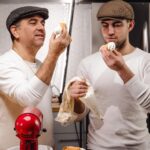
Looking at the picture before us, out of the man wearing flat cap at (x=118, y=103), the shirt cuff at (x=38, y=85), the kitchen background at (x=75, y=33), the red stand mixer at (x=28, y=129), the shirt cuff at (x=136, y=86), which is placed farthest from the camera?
the kitchen background at (x=75, y=33)

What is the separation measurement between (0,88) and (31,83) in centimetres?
21

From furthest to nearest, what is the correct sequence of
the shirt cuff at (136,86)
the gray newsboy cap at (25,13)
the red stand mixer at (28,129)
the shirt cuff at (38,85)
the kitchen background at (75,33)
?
the kitchen background at (75,33)
the gray newsboy cap at (25,13)
the shirt cuff at (136,86)
the shirt cuff at (38,85)
the red stand mixer at (28,129)

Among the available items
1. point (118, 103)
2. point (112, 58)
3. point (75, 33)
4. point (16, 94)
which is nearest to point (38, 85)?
point (16, 94)

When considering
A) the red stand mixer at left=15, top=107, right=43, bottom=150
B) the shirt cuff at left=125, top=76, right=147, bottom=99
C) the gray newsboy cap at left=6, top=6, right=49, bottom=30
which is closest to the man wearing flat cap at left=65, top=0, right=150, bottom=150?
the shirt cuff at left=125, top=76, right=147, bottom=99

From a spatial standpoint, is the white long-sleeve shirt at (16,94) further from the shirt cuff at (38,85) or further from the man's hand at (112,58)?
the man's hand at (112,58)

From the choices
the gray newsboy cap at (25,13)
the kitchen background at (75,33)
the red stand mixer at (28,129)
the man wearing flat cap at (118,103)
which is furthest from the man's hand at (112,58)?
the kitchen background at (75,33)

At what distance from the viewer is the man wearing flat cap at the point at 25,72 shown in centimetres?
107

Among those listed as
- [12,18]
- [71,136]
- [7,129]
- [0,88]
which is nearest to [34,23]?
[12,18]

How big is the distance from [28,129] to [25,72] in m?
0.54

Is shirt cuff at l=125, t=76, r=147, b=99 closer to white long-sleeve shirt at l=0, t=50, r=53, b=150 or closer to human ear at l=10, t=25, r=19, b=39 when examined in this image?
white long-sleeve shirt at l=0, t=50, r=53, b=150

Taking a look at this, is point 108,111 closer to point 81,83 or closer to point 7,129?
point 81,83

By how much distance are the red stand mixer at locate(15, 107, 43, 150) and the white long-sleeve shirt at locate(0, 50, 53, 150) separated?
0.33 meters

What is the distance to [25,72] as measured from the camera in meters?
1.23

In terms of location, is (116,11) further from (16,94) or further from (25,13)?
(16,94)
